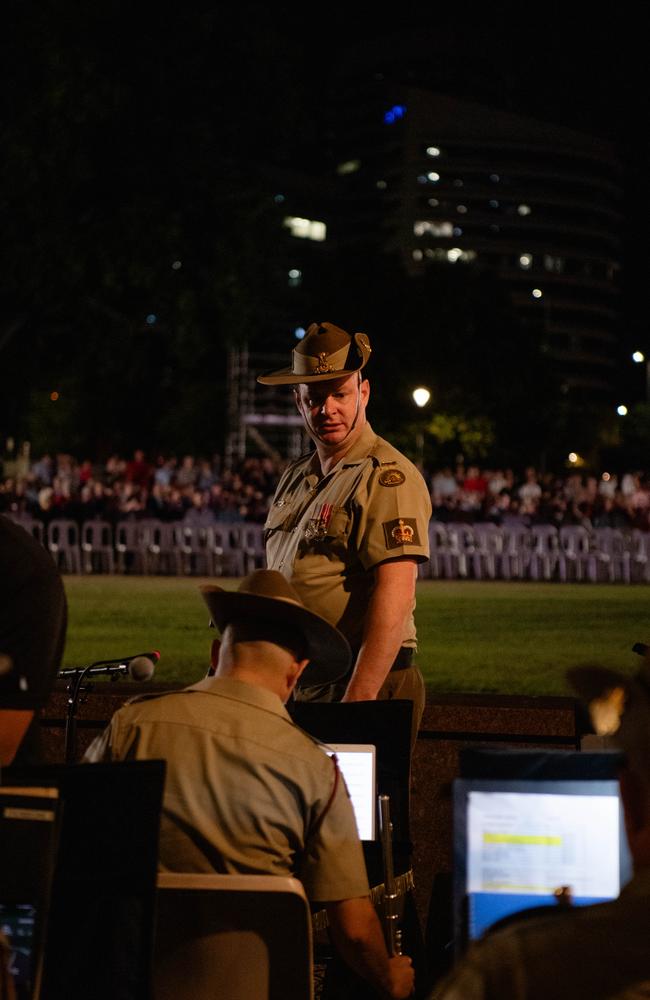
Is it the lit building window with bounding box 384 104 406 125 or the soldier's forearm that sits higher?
the lit building window with bounding box 384 104 406 125

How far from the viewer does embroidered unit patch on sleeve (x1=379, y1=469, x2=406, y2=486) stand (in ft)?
18.1

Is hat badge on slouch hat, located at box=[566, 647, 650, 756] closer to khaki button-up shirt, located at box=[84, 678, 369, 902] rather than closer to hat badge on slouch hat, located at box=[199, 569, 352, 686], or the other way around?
khaki button-up shirt, located at box=[84, 678, 369, 902]

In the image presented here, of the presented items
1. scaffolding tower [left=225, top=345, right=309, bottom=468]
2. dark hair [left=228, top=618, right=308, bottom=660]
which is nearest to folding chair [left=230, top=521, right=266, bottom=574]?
scaffolding tower [left=225, top=345, right=309, bottom=468]

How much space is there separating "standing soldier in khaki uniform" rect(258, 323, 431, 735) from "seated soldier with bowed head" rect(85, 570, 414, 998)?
5.12ft

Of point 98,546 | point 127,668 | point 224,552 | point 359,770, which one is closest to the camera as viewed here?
point 359,770

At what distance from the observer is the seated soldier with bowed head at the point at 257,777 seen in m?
3.53

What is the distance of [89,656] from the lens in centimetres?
1338

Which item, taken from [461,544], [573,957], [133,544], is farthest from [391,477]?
[461,544]

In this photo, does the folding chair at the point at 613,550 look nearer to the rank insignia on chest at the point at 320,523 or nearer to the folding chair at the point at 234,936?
the rank insignia on chest at the point at 320,523

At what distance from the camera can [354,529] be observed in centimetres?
549

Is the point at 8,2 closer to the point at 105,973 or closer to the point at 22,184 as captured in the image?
the point at 22,184

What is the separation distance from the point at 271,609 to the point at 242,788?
1.47ft

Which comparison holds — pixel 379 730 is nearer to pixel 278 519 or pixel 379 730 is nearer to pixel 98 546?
pixel 278 519

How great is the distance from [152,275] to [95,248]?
1.36m
